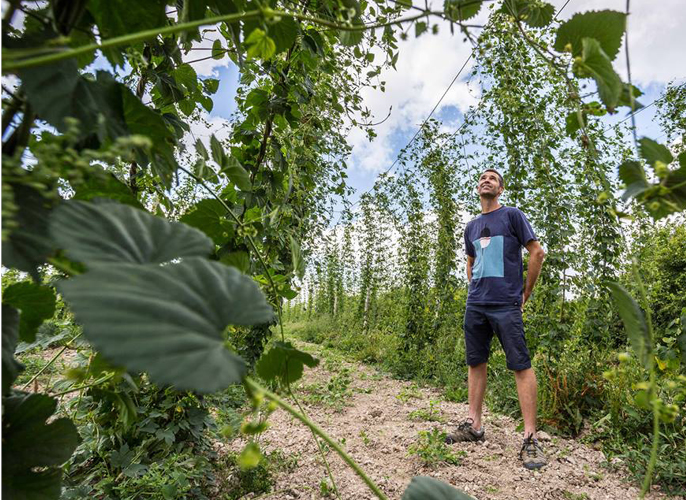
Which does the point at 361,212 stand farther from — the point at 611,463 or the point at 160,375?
the point at 160,375

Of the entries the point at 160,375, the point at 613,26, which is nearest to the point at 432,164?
the point at 613,26

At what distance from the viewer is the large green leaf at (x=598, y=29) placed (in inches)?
16.2

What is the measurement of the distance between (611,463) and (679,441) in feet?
1.37

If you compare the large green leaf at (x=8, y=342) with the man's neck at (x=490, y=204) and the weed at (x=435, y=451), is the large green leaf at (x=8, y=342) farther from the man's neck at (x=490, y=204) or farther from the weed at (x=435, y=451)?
the man's neck at (x=490, y=204)

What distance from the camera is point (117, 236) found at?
27 centimetres

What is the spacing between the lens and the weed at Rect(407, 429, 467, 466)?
2.42 meters

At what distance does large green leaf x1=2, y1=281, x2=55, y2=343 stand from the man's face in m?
2.77

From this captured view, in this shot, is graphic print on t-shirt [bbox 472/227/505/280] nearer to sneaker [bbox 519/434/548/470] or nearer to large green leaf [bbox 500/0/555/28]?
sneaker [bbox 519/434/548/470]

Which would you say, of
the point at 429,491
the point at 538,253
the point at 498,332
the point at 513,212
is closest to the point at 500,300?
the point at 498,332

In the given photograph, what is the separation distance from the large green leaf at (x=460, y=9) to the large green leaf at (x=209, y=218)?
407 mm

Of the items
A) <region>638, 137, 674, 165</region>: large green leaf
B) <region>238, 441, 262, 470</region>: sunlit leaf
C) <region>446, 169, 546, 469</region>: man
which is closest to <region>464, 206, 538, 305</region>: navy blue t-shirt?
<region>446, 169, 546, 469</region>: man

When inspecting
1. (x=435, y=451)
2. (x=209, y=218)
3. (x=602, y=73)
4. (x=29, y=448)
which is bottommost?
(x=435, y=451)

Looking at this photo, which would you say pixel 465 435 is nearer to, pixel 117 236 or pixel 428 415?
pixel 428 415

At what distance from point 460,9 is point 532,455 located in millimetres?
2682
